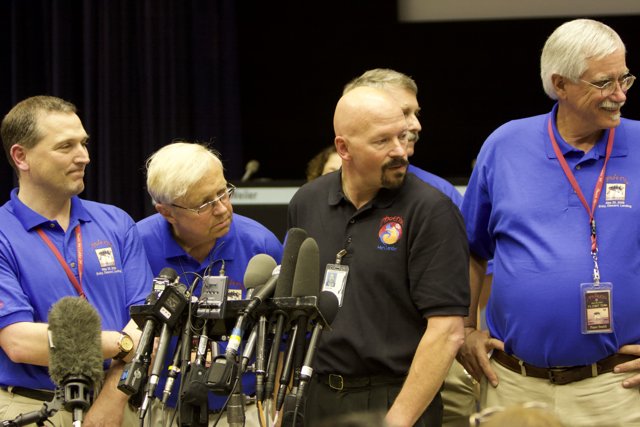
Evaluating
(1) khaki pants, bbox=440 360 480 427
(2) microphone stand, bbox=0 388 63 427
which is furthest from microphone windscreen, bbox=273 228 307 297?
(1) khaki pants, bbox=440 360 480 427

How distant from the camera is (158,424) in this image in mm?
3816

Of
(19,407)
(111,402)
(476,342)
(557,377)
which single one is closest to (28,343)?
(19,407)

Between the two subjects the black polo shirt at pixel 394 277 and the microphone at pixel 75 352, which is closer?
the microphone at pixel 75 352

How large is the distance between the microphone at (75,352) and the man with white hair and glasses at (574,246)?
1.39m

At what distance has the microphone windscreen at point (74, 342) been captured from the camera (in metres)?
2.75

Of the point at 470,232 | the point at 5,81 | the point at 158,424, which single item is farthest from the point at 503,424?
the point at 5,81

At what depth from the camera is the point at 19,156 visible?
12.4 feet

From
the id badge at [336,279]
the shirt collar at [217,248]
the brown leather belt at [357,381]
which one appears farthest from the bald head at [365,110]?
the brown leather belt at [357,381]

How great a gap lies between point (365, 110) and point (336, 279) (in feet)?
1.80

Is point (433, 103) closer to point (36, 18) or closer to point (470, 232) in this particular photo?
point (36, 18)

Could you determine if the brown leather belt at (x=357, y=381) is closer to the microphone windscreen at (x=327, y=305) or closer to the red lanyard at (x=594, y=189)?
the microphone windscreen at (x=327, y=305)

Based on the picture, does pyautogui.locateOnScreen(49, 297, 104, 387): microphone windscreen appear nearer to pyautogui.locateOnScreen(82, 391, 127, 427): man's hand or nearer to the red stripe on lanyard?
pyautogui.locateOnScreen(82, 391, 127, 427): man's hand

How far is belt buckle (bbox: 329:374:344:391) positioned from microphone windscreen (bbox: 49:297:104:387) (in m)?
0.81

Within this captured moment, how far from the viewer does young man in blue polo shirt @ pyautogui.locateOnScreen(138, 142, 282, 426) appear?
3.69 meters
